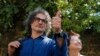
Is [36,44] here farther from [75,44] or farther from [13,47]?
[75,44]

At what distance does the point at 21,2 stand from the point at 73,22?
0.77 meters

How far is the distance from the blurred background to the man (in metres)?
1.81

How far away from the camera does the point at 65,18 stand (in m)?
4.46

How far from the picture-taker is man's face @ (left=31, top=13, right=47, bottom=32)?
7.56ft

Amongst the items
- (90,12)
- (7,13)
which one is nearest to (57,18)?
(7,13)

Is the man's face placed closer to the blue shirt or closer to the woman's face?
the blue shirt

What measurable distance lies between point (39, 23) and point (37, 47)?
0.17 meters

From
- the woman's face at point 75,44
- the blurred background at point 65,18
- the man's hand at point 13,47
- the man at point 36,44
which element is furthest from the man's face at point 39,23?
the blurred background at point 65,18

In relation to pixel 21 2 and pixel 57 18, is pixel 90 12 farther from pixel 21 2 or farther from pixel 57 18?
pixel 57 18

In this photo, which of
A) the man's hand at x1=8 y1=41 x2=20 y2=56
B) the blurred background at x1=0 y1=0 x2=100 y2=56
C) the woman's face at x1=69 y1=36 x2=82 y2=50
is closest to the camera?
the woman's face at x1=69 y1=36 x2=82 y2=50

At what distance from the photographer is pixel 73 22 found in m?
4.53

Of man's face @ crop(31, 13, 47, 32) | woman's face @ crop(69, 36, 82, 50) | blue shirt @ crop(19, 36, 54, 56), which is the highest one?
man's face @ crop(31, 13, 47, 32)

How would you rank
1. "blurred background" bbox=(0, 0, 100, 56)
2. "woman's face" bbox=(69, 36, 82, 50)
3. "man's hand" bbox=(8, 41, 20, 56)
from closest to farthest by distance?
"woman's face" bbox=(69, 36, 82, 50) < "man's hand" bbox=(8, 41, 20, 56) < "blurred background" bbox=(0, 0, 100, 56)

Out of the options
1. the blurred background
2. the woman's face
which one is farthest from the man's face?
the blurred background
